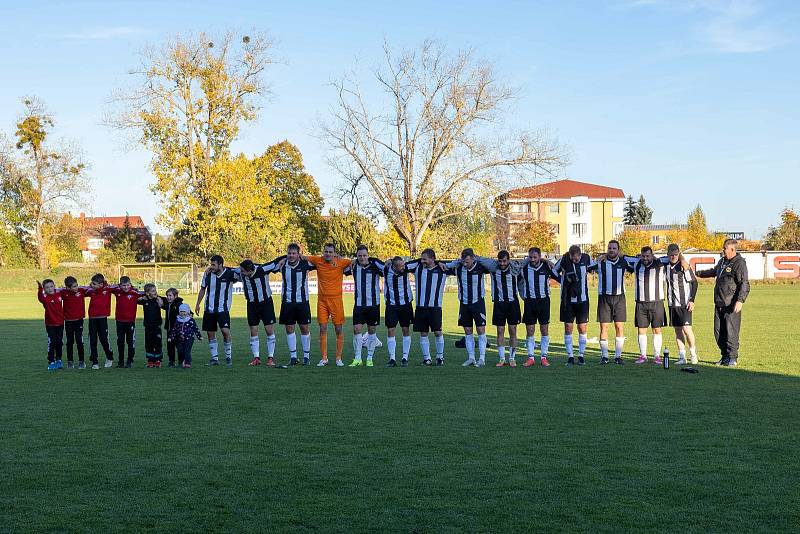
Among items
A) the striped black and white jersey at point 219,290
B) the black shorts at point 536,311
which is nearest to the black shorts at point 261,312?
the striped black and white jersey at point 219,290

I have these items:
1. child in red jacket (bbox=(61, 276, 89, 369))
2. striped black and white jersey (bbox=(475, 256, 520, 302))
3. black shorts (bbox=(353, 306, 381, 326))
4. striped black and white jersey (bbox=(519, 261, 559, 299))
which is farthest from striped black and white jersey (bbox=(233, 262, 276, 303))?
striped black and white jersey (bbox=(519, 261, 559, 299))

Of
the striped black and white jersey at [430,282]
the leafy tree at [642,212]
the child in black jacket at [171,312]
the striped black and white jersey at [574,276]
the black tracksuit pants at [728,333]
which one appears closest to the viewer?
the black tracksuit pants at [728,333]

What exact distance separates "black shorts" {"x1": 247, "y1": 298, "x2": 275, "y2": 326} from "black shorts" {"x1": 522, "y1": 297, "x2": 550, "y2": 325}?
410 cm

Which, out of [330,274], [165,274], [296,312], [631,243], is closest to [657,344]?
[330,274]

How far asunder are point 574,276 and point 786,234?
56.1m

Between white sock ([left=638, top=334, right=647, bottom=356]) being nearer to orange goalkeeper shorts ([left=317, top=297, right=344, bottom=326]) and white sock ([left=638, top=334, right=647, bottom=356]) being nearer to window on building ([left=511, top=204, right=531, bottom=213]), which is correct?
orange goalkeeper shorts ([left=317, top=297, right=344, bottom=326])

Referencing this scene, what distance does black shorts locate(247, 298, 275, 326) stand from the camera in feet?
47.3

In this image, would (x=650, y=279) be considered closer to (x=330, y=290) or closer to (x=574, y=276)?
(x=574, y=276)

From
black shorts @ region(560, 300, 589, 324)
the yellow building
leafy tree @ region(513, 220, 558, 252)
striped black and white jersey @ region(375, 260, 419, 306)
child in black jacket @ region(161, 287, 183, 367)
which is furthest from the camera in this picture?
the yellow building

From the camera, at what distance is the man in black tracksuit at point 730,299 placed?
13.7 metres

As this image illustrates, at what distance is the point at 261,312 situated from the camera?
14.4 meters

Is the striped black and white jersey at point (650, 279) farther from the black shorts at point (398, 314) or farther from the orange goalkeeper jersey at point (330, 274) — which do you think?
the orange goalkeeper jersey at point (330, 274)

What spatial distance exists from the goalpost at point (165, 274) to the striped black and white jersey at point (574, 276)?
34.1m

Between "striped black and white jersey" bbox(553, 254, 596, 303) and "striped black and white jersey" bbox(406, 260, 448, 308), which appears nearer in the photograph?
"striped black and white jersey" bbox(553, 254, 596, 303)
